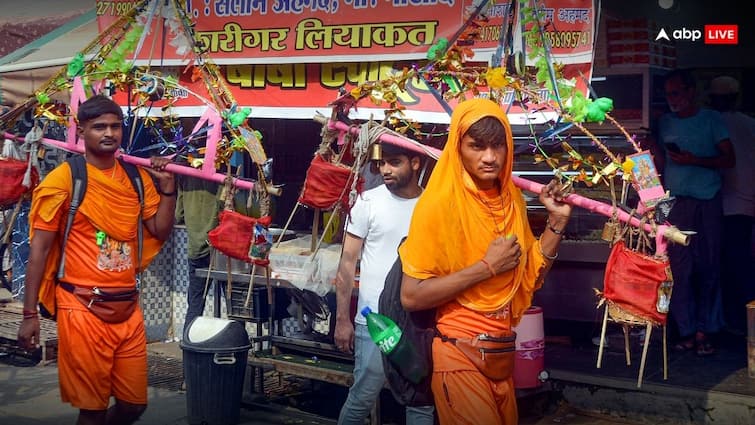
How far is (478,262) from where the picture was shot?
4016mm

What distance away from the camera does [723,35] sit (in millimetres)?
9180

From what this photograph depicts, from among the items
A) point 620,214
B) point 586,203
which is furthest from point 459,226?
point 620,214

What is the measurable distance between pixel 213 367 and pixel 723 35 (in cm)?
535

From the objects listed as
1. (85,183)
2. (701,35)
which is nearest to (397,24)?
(85,183)

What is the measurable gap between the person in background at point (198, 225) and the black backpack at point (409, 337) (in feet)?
13.7

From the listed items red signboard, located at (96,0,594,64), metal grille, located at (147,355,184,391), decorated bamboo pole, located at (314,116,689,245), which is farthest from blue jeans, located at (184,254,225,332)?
decorated bamboo pole, located at (314,116,689,245)

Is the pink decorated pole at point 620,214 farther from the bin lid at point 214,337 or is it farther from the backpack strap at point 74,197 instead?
the bin lid at point 214,337

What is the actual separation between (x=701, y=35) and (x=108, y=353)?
610 centimetres

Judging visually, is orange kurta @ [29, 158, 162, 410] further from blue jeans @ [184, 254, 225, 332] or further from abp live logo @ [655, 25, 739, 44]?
abp live logo @ [655, 25, 739, 44]

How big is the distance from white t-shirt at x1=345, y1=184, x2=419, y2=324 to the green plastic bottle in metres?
1.20

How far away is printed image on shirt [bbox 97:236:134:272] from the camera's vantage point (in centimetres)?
551

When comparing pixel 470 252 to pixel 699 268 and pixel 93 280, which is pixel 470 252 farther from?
pixel 699 268

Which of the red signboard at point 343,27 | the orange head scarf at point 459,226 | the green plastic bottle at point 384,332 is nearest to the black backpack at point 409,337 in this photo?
the green plastic bottle at point 384,332

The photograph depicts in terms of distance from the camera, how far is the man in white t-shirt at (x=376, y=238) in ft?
17.9
